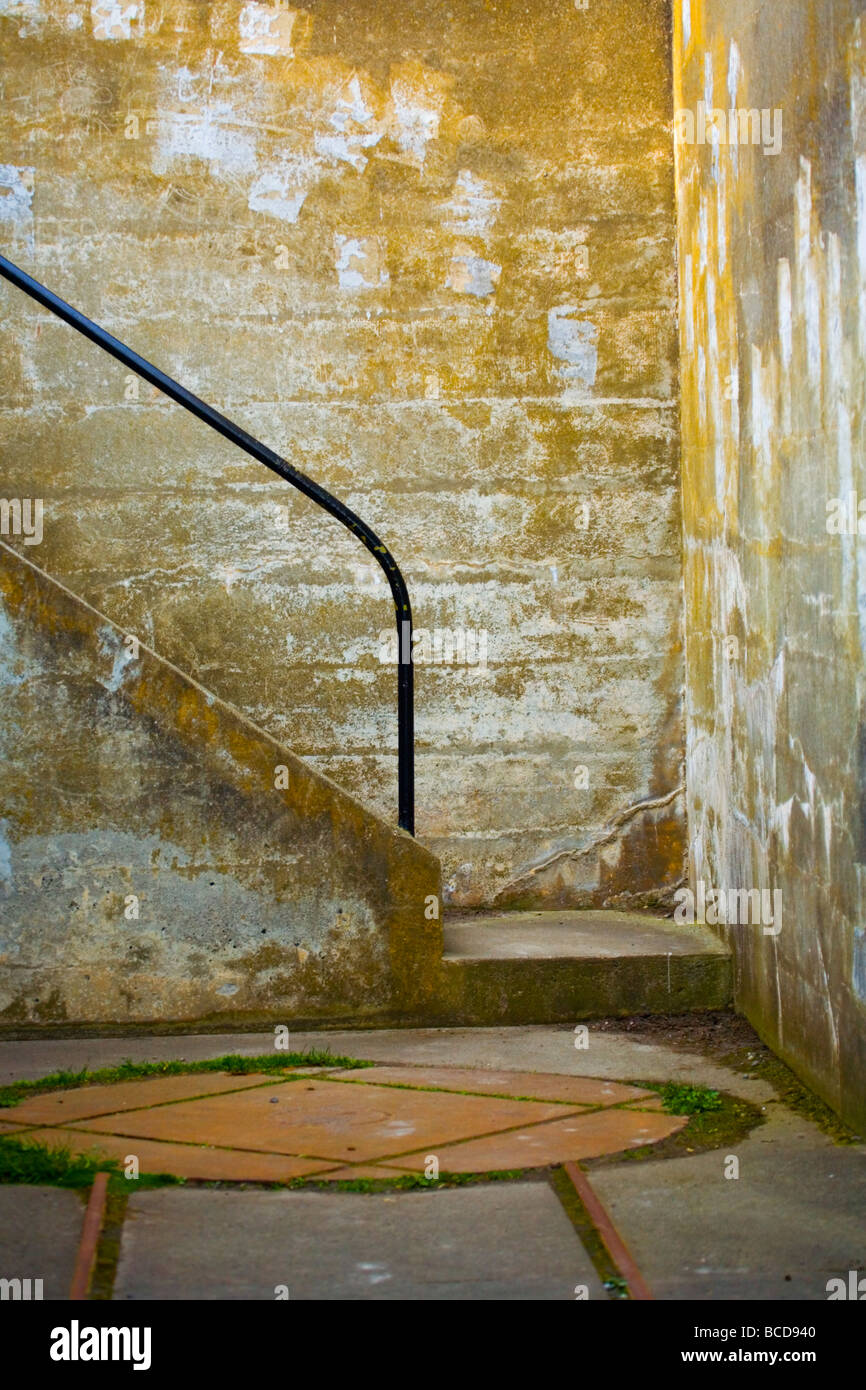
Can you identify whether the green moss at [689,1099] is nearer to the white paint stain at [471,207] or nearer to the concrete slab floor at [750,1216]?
the concrete slab floor at [750,1216]

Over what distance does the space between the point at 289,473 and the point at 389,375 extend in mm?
993

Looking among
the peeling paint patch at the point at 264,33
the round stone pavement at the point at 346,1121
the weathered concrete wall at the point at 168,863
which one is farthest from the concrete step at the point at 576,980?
the peeling paint patch at the point at 264,33

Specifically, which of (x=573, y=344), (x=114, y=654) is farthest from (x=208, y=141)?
(x=114, y=654)

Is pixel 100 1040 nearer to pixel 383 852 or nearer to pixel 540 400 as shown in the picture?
pixel 383 852

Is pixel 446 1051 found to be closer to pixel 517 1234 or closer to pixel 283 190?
pixel 517 1234

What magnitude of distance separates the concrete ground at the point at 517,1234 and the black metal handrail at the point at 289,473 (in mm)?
1779

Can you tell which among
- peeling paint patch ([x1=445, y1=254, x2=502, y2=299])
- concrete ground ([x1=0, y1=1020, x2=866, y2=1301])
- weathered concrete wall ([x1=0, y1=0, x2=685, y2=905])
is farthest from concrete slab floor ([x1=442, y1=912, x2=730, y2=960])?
peeling paint patch ([x1=445, y1=254, x2=502, y2=299])

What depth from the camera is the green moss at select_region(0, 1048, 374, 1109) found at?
420 centimetres

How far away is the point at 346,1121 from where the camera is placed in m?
3.81

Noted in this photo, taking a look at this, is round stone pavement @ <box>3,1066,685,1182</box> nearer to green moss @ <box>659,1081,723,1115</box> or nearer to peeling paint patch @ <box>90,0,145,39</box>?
green moss @ <box>659,1081,723,1115</box>

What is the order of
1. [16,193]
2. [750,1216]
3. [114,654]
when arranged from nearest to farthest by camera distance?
[750,1216]
[114,654]
[16,193]

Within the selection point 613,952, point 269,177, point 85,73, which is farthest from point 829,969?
point 85,73

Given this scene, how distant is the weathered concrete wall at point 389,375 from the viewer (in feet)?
18.5

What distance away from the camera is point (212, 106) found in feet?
18.6
